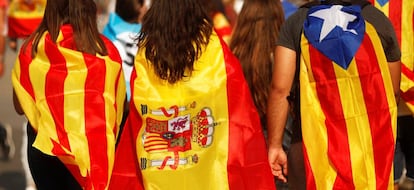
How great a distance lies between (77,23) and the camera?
588 centimetres

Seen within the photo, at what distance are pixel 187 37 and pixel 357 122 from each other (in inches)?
37.2

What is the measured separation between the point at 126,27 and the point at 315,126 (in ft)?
7.65

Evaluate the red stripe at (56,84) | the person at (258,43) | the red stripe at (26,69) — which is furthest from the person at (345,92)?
the red stripe at (26,69)

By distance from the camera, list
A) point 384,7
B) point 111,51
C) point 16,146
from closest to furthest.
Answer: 1. point 111,51
2. point 384,7
3. point 16,146

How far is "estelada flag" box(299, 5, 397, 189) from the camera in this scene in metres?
5.54

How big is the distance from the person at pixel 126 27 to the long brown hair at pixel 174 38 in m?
A: 1.66

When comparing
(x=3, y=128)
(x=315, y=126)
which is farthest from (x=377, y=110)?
(x=3, y=128)

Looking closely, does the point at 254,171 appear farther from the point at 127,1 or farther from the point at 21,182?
the point at 21,182

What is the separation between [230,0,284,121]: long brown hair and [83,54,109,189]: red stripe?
3.83 feet

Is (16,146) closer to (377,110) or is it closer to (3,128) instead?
(3,128)

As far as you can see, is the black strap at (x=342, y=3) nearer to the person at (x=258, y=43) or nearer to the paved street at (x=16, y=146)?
the person at (x=258, y=43)

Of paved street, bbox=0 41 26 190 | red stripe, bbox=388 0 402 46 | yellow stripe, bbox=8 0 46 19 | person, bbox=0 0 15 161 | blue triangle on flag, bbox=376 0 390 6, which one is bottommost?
paved street, bbox=0 41 26 190

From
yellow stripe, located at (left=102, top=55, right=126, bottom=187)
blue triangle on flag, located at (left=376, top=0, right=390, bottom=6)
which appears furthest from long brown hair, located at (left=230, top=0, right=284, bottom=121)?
yellow stripe, located at (left=102, top=55, right=126, bottom=187)

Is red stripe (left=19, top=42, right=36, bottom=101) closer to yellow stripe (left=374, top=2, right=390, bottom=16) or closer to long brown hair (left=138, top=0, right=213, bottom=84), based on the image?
long brown hair (left=138, top=0, right=213, bottom=84)
